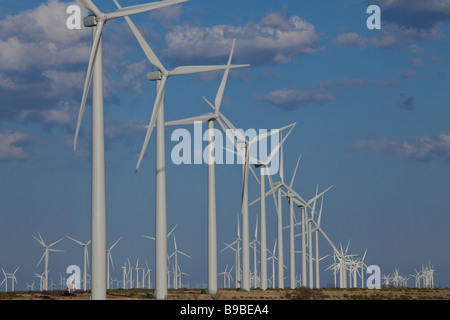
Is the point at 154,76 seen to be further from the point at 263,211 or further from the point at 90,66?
the point at 263,211

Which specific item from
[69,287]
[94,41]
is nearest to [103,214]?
[94,41]

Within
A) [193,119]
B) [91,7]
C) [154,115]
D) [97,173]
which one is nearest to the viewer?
[97,173]

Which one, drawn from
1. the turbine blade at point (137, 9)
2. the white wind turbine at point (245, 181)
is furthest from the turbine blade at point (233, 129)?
the turbine blade at point (137, 9)

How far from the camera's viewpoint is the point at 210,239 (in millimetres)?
72000

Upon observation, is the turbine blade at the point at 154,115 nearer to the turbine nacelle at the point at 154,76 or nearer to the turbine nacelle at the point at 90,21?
the turbine nacelle at the point at 154,76

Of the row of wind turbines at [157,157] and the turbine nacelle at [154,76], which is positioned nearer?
the row of wind turbines at [157,157]

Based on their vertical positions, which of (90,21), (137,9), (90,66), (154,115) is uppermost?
(137,9)

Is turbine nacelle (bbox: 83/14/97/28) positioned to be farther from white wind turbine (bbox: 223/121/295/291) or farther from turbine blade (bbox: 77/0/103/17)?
white wind turbine (bbox: 223/121/295/291)

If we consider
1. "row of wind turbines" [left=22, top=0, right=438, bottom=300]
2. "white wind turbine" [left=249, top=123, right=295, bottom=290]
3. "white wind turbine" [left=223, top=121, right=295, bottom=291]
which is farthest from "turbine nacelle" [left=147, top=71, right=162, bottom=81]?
"white wind turbine" [left=249, top=123, right=295, bottom=290]

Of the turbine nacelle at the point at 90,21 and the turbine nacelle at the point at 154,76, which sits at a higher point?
the turbine nacelle at the point at 154,76

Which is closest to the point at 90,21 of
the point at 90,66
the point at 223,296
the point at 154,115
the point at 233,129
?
the point at 90,66

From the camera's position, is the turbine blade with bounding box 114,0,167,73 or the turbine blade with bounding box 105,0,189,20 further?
the turbine blade with bounding box 114,0,167,73
